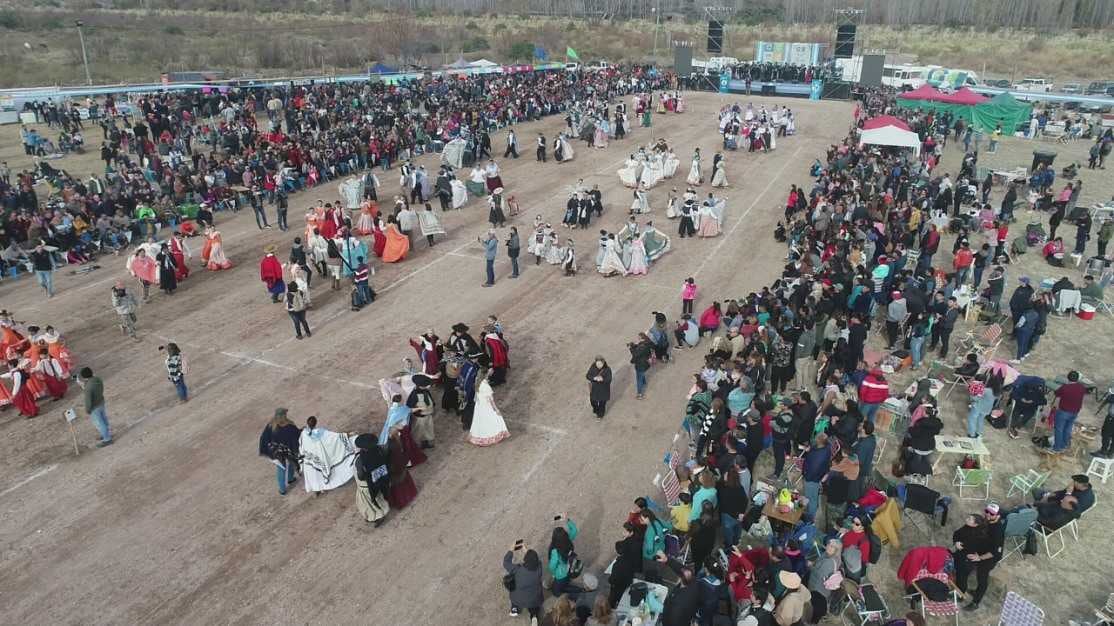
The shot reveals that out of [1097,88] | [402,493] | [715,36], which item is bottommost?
[402,493]

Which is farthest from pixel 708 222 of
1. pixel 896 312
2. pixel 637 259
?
pixel 896 312

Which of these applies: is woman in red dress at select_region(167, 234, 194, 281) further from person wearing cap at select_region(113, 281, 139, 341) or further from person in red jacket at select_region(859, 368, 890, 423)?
person in red jacket at select_region(859, 368, 890, 423)

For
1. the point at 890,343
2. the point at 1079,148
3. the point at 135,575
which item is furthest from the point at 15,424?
the point at 1079,148

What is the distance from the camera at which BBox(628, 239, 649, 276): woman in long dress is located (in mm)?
18453

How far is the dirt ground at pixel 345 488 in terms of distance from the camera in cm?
879

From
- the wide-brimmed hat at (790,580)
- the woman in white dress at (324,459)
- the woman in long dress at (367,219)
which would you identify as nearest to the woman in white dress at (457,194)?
the woman in long dress at (367,219)

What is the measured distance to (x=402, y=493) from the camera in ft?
33.3

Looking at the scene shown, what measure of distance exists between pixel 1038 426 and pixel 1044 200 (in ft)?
50.7

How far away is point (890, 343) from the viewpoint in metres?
14.6

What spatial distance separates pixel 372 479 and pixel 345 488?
119 centimetres

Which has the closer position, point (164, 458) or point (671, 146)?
point (164, 458)

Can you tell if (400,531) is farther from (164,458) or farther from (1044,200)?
(1044,200)

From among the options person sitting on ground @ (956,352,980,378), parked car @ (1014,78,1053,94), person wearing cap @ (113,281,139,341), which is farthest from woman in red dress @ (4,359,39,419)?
parked car @ (1014,78,1053,94)

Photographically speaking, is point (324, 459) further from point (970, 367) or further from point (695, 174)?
point (695, 174)
